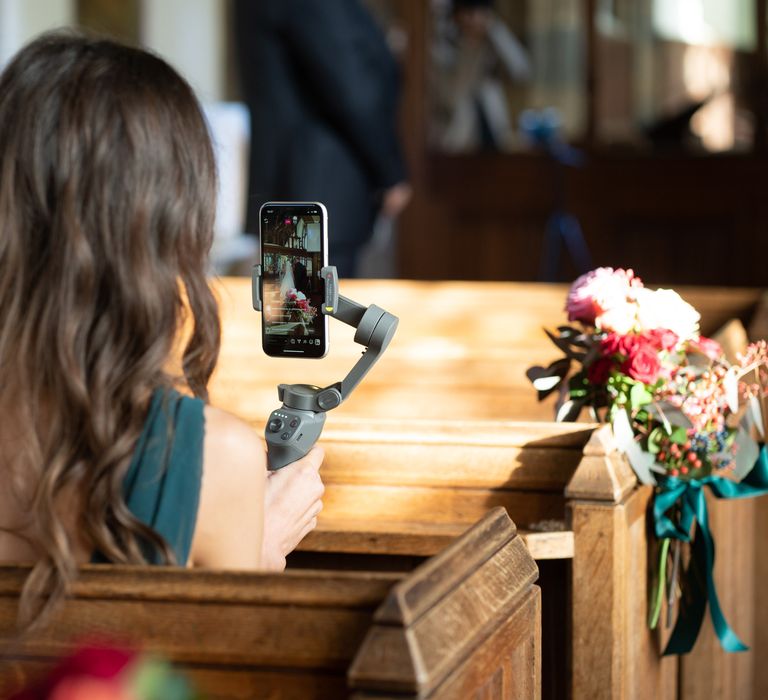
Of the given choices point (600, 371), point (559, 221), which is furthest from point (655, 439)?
point (559, 221)

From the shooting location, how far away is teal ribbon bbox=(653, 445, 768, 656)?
2.17m

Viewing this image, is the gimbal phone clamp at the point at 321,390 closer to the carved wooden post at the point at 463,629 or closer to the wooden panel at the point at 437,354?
the carved wooden post at the point at 463,629

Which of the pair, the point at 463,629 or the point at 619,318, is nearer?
the point at 463,629

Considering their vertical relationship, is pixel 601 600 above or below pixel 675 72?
below

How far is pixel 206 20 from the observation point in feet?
26.9

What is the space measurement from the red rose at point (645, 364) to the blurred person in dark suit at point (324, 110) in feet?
7.33

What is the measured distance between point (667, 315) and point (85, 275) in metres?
1.17

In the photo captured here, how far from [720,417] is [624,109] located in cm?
558

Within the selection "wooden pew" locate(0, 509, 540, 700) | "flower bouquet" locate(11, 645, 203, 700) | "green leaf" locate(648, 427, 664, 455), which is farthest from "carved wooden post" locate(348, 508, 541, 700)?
"green leaf" locate(648, 427, 664, 455)

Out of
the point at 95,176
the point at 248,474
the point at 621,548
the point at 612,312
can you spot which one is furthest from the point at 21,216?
the point at 612,312

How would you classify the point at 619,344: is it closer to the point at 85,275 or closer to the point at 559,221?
the point at 85,275

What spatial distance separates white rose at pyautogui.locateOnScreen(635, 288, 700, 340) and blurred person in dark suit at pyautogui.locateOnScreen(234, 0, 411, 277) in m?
2.17

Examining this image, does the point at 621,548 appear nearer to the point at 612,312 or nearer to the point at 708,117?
the point at 612,312

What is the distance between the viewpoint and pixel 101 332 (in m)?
1.30
